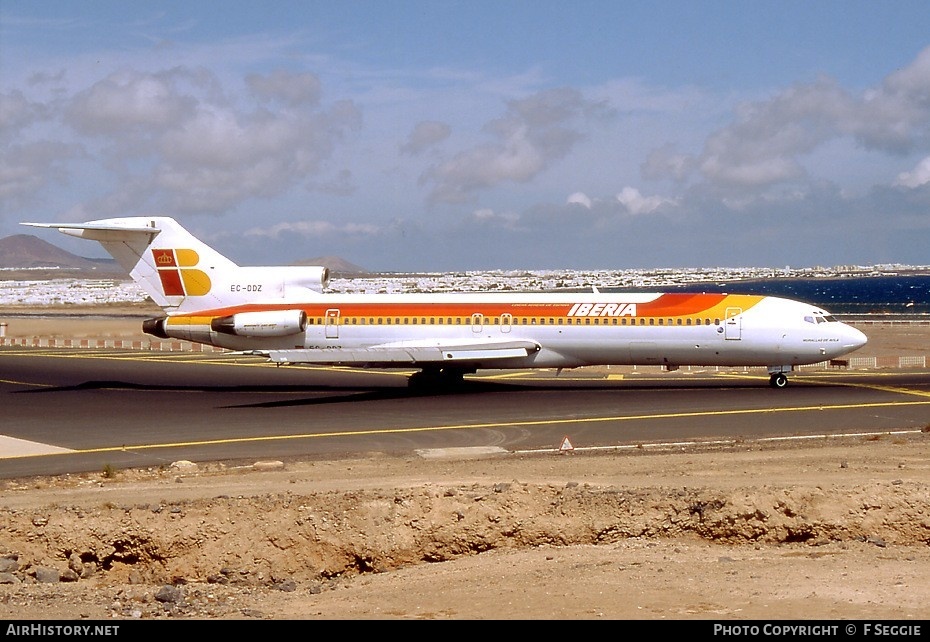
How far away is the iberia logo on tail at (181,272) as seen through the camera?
3947cm

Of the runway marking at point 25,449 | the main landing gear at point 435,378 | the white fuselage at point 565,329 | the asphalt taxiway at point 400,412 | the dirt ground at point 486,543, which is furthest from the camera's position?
the main landing gear at point 435,378

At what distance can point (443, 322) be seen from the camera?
3819 centimetres

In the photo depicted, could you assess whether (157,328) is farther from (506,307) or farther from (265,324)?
(506,307)

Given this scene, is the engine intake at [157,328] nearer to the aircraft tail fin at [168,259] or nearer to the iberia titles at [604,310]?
the aircraft tail fin at [168,259]

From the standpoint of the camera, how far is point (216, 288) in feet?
130

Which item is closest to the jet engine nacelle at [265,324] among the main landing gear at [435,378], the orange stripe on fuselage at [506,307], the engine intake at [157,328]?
the orange stripe on fuselage at [506,307]

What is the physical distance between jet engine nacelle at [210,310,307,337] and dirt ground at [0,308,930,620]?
55.0 ft

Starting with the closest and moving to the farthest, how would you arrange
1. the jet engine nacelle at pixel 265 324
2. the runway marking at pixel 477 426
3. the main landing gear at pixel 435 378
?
1. the runway marking at pixel 477 426
2. the jet engine nacelle at pixel 265 324
3. the main landing gear at pixel 435 378

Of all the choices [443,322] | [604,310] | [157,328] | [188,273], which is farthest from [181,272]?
[604,310]

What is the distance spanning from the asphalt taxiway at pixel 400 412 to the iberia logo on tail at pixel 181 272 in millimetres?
3867

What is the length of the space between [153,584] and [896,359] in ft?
132

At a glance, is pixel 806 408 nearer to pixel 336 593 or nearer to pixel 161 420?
pixel 161 420

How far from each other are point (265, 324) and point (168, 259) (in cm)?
466

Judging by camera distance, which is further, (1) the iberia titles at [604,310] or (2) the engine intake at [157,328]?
(2) the engine intake at [157,328]
